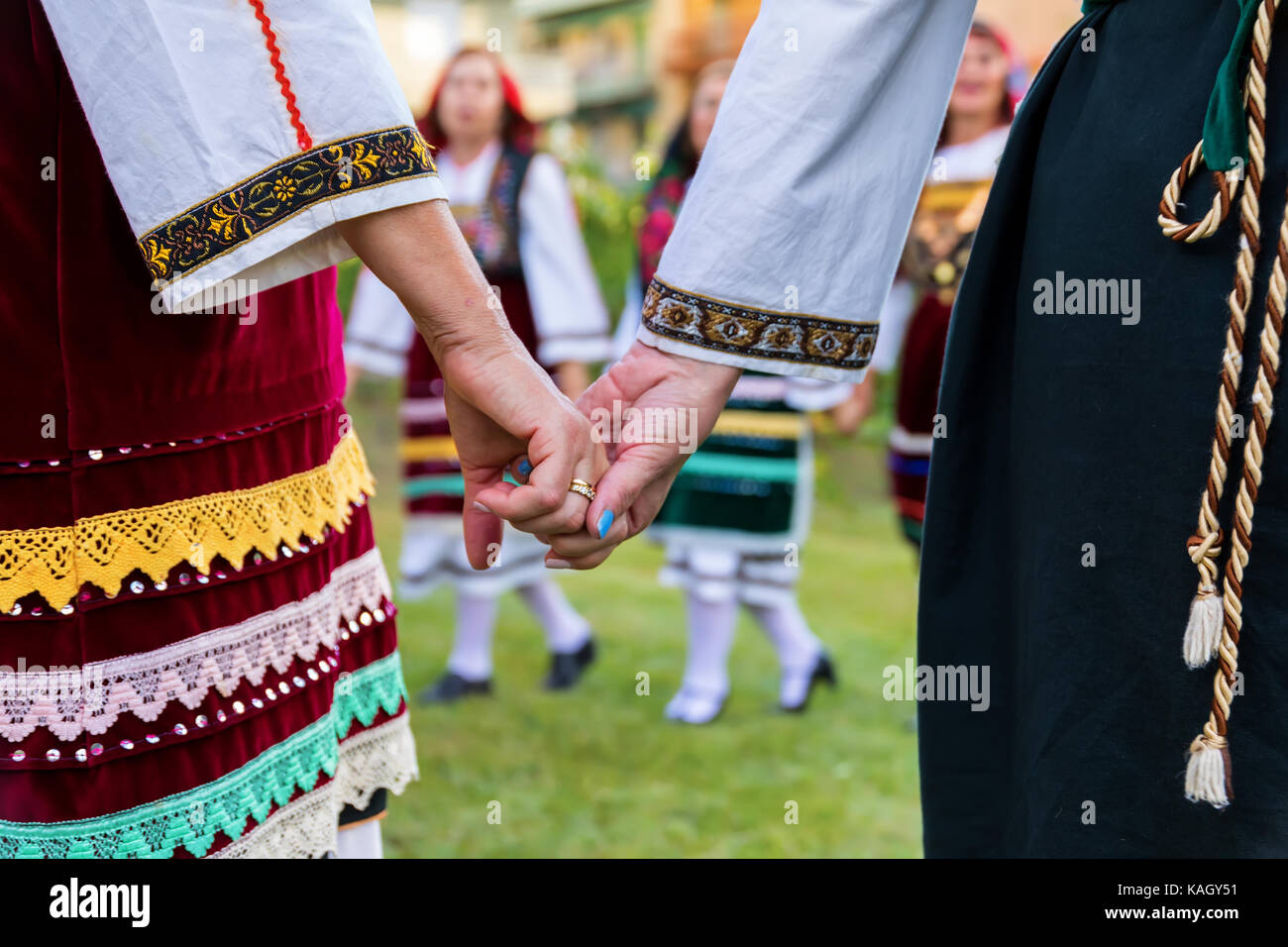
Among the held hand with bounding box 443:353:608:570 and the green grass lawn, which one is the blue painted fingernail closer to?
the held hand with bounding box 443:353:608:570

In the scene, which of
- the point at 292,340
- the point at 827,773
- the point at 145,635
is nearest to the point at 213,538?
the point at 145,635

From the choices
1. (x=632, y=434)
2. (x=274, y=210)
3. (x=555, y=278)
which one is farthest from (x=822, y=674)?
(x=274, y=210)

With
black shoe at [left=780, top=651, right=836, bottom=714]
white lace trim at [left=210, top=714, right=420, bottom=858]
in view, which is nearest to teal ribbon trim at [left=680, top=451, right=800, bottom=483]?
black shoe at [left=780, top=651, right=836, bottom=714]

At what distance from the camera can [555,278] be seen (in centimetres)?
397

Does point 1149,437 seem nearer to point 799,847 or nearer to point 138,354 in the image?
point 138,354

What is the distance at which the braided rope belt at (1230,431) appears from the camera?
949mm

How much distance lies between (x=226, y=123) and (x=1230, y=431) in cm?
91

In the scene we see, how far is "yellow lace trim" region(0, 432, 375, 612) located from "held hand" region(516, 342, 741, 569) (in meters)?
0.29

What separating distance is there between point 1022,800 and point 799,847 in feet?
6.09

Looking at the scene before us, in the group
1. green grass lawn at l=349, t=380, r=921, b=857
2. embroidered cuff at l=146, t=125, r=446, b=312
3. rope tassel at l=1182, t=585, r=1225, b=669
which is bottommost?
green grass lawn at l=349, t=380, r=921, b=857

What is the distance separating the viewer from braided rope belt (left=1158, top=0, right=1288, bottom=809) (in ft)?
3.11

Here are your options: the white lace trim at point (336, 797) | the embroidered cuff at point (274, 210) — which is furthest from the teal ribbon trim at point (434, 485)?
the embroidered cuff at point (274, 210)

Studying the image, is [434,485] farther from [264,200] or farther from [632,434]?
[264,200]

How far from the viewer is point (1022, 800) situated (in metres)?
1.16
